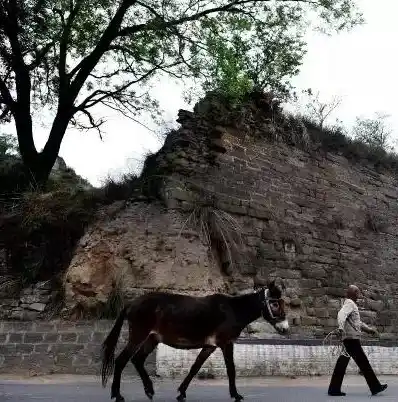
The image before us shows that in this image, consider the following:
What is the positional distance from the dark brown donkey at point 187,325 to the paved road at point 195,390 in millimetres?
489

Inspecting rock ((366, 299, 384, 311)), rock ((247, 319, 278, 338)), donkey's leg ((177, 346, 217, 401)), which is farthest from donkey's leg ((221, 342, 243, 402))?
rock ((366, 299, 384, 311))

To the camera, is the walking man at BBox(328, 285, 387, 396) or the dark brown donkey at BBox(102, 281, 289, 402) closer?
the dark brown donkey at BBox(102, 281, 289, 402)

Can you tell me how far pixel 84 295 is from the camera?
345 inches

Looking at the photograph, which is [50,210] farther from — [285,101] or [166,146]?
[285,101]

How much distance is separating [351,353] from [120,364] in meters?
2.84

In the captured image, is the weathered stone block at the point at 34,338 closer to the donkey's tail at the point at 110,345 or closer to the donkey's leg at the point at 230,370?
the donkey's tail at the point at 110,345

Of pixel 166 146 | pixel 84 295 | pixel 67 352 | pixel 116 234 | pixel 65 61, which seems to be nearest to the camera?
pixel 67 352

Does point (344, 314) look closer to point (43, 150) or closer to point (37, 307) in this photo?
point (37, 307)

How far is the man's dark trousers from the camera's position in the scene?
6.16m

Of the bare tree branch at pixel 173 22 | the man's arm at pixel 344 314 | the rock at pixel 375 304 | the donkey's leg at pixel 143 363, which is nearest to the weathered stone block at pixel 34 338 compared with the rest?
the donkey's leg at pixel 143 363

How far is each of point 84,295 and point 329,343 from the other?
14.4ft

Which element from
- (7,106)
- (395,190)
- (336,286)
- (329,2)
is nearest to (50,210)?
(7,106)

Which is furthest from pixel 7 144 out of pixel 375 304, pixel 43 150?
pixel 375 304

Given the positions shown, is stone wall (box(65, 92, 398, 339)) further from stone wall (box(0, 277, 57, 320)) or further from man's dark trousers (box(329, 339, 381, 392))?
man's dark trousers (box(329, 339, 381, 392))
